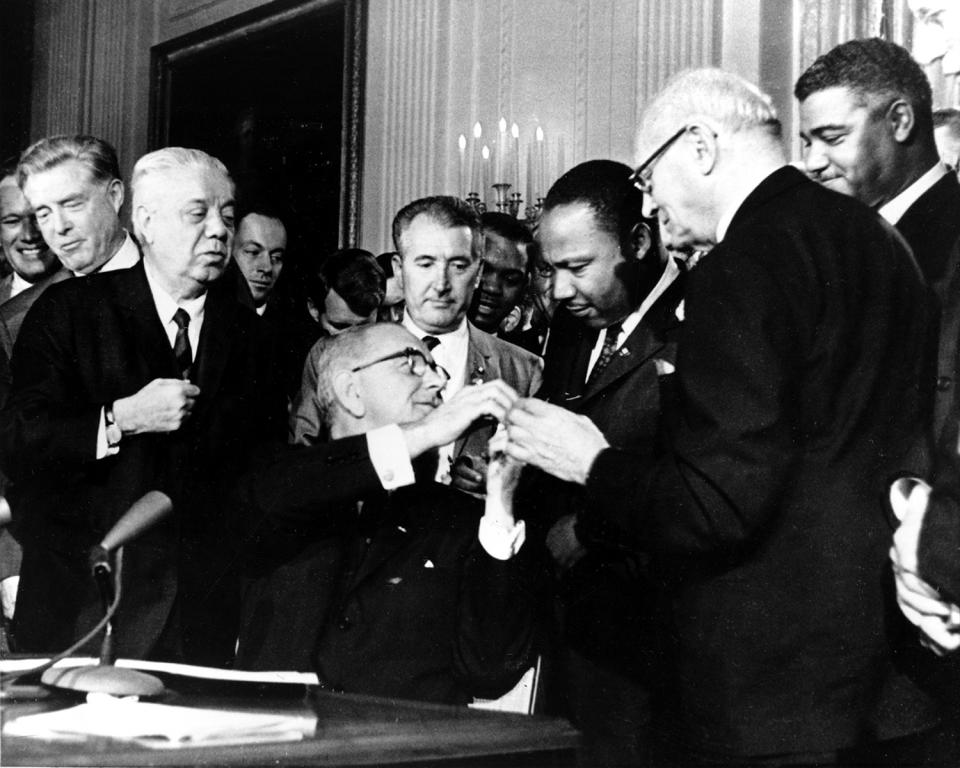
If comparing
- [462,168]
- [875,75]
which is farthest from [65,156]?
[462,168]

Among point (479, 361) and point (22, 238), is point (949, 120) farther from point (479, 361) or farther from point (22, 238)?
point (22, 238)

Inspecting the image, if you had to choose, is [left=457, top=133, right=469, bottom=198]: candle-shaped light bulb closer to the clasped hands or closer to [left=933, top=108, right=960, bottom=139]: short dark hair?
[left=933, top=108, right=960, bottom=139]: short dark hair

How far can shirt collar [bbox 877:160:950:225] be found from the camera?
2.84m

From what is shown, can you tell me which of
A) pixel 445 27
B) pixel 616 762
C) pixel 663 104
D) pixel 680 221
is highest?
pixel 445 27

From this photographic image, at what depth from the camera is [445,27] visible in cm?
676

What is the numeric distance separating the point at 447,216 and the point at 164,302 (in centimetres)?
86

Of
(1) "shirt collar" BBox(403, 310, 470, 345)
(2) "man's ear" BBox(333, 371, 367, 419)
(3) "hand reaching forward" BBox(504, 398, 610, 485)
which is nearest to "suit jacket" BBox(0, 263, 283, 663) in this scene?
(2) "man's ear" BBox(333, 371, 367, 419)

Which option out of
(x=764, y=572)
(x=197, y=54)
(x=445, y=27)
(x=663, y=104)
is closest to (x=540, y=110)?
(x=445, y=27)

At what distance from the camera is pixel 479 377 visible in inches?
140

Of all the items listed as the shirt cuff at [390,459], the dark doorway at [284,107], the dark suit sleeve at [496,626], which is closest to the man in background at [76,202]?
the shirt cuff at [390,459]

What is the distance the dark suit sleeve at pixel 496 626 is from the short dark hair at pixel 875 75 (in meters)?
1.36

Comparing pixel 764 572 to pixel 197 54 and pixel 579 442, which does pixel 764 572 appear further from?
pixel 197 54

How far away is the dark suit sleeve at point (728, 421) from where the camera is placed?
197 cm

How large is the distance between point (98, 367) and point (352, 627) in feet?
3.18
